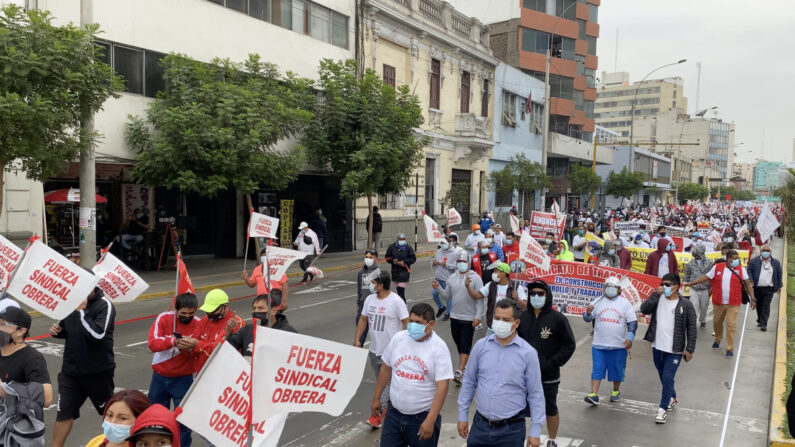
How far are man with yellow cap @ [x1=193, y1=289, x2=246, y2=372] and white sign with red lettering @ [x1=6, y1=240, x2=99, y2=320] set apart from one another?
101 centimetres

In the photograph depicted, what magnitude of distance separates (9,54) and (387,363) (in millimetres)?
10108

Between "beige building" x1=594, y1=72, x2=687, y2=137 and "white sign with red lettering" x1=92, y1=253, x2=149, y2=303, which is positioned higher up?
"beige building" x1=594, y1=72, x2=687, y2=137

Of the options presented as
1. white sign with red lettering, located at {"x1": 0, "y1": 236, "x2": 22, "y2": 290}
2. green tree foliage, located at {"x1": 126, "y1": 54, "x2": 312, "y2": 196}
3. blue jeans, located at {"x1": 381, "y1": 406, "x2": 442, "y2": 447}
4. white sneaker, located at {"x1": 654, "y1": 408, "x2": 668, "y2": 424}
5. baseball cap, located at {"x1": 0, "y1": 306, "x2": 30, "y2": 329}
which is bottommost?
white sneaker, located at {"x1": 654, "y1": 408, "x2": 668, "y2": 424}

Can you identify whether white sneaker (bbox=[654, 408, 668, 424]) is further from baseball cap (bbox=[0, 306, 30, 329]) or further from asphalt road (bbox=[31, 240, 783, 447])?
baseball cap (bbox=[0, 306, 30, 329])

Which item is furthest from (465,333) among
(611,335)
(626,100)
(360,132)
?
(626,100)

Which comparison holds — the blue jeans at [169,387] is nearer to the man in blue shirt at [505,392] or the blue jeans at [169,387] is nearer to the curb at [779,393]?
the man in blue shirt at [505,392]

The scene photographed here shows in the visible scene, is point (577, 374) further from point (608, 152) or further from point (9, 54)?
point (608, 152)

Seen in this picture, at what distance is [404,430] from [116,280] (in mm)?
3742

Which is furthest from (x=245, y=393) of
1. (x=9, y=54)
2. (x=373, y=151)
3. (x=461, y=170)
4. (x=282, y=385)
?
(x=461, y=170)

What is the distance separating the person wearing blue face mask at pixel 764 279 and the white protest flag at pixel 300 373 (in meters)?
11.1

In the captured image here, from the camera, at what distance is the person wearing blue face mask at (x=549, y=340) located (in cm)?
623

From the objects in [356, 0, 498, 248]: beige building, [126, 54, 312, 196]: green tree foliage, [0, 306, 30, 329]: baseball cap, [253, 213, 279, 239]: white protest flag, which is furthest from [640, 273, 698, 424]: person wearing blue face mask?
[356, 0, 498, 248]: beige building

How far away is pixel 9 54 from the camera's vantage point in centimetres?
1148

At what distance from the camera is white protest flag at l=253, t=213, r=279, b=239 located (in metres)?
12.3
